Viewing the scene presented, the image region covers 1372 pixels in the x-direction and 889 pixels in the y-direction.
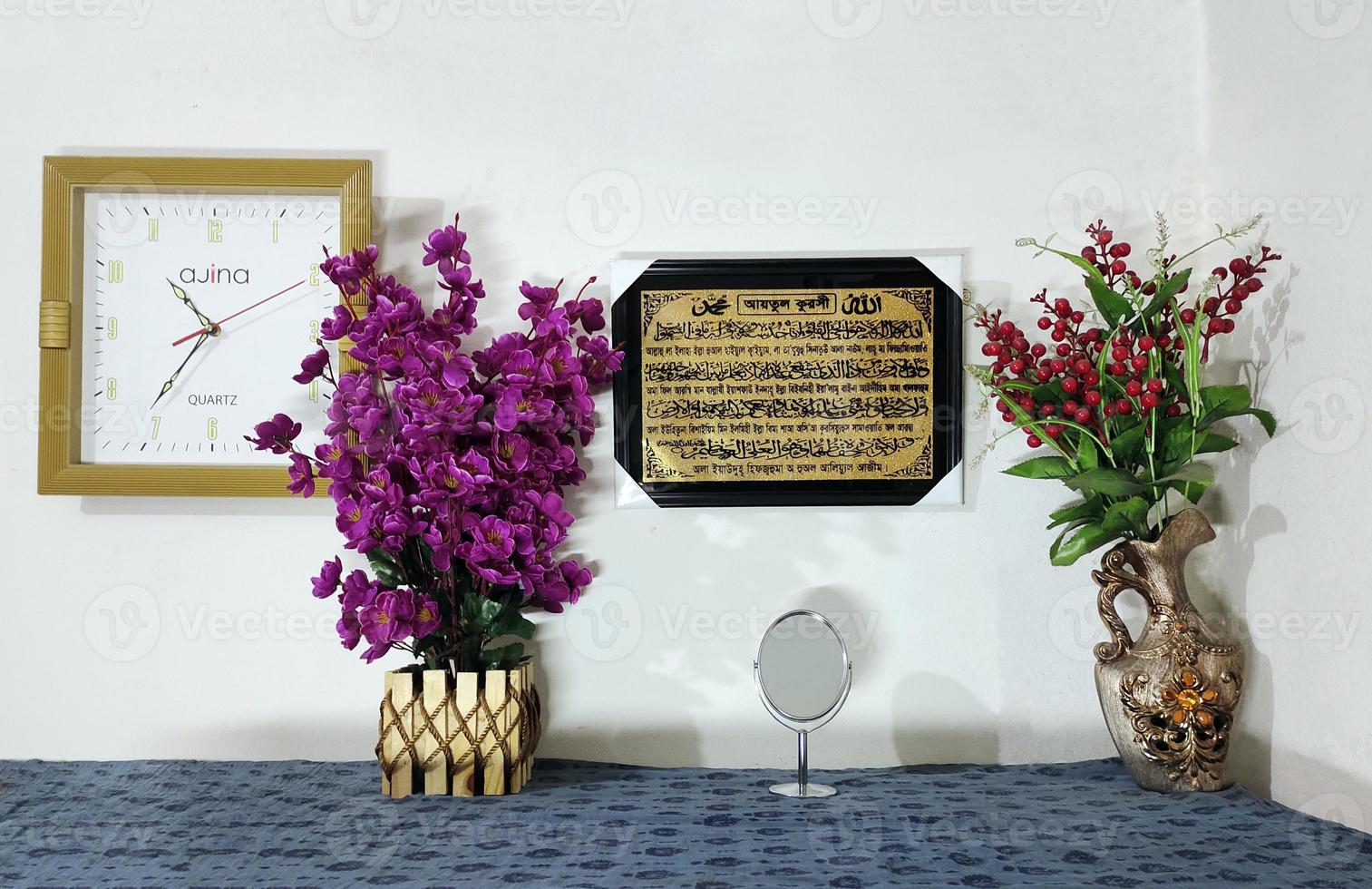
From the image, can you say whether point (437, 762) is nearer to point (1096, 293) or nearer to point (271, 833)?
point (271, 833)

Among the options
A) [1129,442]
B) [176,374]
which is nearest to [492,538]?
[176,374]

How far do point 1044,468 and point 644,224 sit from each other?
24.9 inches

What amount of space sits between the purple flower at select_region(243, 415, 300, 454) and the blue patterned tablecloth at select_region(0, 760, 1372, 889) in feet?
1.39

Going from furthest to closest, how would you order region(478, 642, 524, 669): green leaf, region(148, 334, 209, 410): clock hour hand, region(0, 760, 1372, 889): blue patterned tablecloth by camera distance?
1. region(148, 334, 209, 410): clock hour hand
2. region(478, 642, 524, 669): green leaf
3. region(0, 760, 1372, 889): blue patterned tablecloth

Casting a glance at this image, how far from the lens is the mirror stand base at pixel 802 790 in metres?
1.21

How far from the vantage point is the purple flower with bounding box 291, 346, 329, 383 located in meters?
1.26

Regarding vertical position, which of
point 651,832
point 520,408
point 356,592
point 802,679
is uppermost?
point 520,408

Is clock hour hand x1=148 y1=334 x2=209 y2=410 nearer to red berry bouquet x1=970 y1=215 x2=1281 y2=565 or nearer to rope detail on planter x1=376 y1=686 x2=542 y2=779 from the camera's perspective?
rope detail on planter x1=376 y1=686 x2=542 y2=779

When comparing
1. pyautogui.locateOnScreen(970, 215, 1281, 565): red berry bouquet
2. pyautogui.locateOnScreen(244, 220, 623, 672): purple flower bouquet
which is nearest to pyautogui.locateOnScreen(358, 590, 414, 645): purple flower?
pyautogui.locateOnScreen(244, 220, 623, 672): purple flower bouquet

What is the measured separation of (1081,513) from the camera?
125 cm

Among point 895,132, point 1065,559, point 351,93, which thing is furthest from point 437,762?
point 895,132

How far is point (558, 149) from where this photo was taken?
1394 millimetres

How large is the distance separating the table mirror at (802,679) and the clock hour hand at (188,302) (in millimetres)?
885

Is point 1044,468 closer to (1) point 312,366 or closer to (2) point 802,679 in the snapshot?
(2) point 802,679
